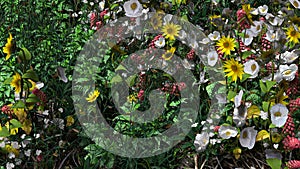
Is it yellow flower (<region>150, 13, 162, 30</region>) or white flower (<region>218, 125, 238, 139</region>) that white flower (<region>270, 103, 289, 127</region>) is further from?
yellow flower (<region>150, 13, 162, 30</region>)

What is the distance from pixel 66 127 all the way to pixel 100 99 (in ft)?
0.67

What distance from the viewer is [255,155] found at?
1896 millimetres

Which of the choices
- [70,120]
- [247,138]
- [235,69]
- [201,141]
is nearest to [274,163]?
[247,138]

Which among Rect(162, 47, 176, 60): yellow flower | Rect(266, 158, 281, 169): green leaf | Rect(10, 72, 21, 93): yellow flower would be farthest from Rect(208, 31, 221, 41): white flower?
Rect(10, 72, 21, 93): yellow flower

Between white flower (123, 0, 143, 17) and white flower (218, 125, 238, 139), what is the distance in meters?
0.67

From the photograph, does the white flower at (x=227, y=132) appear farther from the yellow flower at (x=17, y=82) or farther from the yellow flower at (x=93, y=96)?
the yellow flower at (x=17, y=82)

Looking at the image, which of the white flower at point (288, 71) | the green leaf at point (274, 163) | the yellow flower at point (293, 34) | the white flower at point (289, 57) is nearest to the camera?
the green leaf at point (274, 163)

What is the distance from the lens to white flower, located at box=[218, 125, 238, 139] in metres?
1.77

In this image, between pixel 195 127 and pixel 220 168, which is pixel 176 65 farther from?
pixel 220 168

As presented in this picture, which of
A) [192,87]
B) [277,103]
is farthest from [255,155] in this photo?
[192,87]

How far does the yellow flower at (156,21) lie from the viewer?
2216 millimetres

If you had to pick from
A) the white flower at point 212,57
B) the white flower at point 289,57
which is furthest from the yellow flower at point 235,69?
the white flower at point 289,57

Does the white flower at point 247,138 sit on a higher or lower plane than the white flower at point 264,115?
lower

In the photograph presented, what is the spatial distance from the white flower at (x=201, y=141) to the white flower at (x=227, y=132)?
0.07 metres
